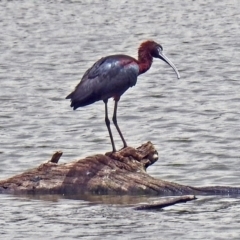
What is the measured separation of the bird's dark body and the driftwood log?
1081 mm

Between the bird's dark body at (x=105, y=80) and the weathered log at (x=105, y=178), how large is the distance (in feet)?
3.55

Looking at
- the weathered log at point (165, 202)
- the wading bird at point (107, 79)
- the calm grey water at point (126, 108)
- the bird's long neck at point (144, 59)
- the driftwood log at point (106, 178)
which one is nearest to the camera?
the weathered log at point (165, 202)

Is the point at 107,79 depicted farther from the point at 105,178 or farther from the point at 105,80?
the point at 105,178

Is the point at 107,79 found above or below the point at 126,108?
above

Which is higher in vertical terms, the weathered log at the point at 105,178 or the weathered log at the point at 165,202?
the weathered log at the point at 105,178

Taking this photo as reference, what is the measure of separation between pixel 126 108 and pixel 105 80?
26.7 ft

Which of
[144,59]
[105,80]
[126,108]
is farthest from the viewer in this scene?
[126,108]

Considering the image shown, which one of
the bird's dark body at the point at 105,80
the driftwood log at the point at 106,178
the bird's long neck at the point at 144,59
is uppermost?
the bird's long neck at the point at 144,59

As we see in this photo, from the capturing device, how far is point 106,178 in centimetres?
1416

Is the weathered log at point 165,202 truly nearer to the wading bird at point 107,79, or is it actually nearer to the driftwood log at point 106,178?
the driftwood log at point 106,178

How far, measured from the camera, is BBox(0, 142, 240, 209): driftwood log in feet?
46.1

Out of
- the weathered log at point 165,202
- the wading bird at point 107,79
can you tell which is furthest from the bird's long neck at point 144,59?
the weathered log at point 165,202

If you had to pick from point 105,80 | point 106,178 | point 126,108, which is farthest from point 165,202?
point 126,108

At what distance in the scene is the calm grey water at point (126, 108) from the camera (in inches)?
518
